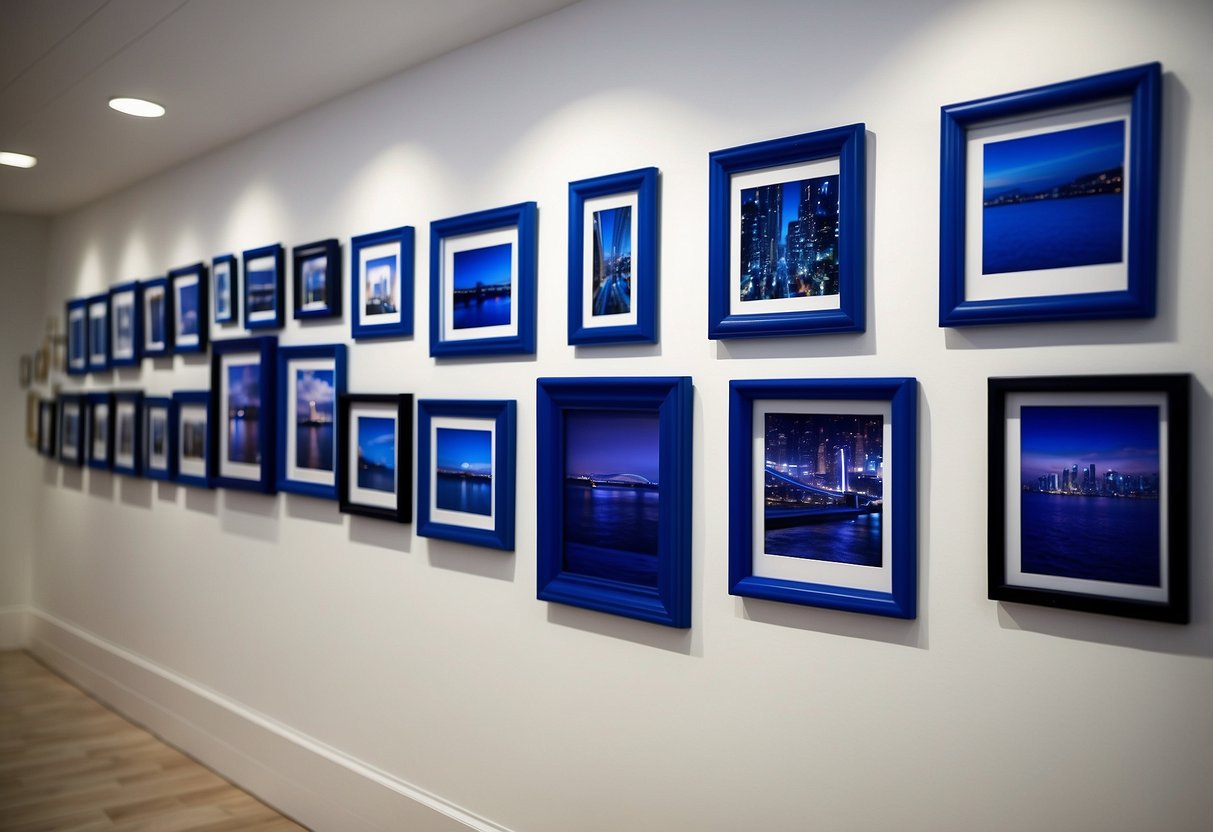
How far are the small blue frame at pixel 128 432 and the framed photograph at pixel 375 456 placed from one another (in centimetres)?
186

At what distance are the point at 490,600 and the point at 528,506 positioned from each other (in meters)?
0.32

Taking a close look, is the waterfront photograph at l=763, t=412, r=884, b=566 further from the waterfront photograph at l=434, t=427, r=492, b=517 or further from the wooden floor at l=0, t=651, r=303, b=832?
the wooden floor at l=0, t=651, r=303, b=832

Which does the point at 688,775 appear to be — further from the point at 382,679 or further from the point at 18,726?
the point at 18,726

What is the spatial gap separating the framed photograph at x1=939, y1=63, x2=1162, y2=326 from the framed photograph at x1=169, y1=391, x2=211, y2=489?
126 inches

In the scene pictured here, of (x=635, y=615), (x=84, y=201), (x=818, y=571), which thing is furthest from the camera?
(x=84, y=201)

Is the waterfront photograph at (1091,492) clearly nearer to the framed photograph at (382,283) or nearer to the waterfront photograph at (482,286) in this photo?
the waterfront photograph at (482,286)

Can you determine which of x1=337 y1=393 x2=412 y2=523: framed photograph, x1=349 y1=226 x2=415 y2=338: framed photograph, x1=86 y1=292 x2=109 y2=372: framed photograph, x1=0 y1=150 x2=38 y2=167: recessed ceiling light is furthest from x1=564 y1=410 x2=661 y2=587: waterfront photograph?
x1=86 y1=292 x2=109 y2=372: framed photograph

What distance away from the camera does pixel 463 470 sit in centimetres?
270

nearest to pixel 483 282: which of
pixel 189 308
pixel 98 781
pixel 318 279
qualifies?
pixel 318 279

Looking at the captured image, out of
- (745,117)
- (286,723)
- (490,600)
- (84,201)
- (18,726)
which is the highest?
(84,201)

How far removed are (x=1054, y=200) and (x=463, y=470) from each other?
172 centimetres

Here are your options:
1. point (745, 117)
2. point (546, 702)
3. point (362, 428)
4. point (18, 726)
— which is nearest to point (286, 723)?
point (362, 428)

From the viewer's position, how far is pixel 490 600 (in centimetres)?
263

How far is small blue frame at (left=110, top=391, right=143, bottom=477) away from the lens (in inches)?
174
